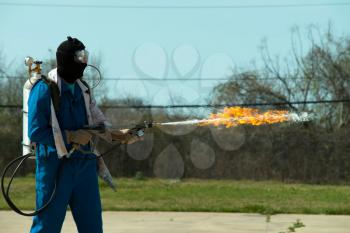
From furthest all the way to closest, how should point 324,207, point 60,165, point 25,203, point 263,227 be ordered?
point 25,203, point 324,207, point 263,227, point 60,165

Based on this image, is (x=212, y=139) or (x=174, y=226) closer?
(x=174, y=226)

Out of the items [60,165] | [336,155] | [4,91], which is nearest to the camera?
[60,165]

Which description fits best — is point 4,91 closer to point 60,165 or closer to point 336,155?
point 336,155

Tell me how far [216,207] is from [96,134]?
25.2 ft

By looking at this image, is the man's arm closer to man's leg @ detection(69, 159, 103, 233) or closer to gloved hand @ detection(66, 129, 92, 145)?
gloved hand @ detection(66, 129, 92, 145)

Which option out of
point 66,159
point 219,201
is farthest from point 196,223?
point 66,159

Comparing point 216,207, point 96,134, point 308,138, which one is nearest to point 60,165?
point 96,134

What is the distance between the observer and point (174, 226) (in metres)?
9.93

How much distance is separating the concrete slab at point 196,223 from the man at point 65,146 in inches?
168

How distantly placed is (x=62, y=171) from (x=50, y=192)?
175mm

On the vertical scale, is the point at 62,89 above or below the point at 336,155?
above

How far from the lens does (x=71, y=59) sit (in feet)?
16.9

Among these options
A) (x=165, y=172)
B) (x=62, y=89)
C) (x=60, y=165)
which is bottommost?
(x=165, y=172)

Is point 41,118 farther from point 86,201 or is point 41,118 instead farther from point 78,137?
point 86,201
